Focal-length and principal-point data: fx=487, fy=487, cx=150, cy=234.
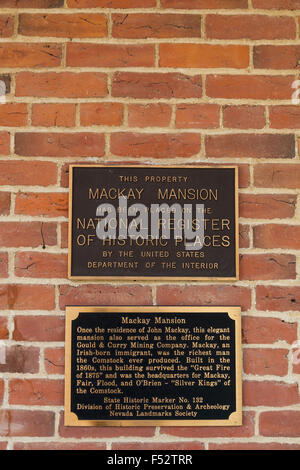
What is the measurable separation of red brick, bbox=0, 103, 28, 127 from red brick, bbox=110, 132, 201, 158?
345 millimetres

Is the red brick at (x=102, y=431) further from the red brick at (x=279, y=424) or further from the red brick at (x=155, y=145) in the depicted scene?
the red brick at (x=155, y=145)

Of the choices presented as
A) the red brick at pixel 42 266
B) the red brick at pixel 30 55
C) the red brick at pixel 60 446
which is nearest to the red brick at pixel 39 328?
the red brick at pixel 42 266

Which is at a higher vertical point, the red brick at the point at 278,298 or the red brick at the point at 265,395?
the red brick at the point at 278,298

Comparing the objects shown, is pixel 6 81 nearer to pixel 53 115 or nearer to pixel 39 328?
pixel 53 115

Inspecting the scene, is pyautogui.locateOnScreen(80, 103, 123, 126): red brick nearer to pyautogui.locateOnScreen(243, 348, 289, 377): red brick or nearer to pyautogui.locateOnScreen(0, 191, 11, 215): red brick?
pyautogui.locateOnScreen(0, 191, 11, 215): red brick

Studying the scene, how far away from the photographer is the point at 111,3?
185cm

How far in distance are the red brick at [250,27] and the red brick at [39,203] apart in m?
0.86

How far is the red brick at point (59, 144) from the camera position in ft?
5.98

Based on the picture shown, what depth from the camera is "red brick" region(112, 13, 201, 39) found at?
1.84 m

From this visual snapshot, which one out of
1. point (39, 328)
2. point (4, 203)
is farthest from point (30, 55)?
point (39, 328)

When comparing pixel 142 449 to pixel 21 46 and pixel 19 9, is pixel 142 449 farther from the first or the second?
pixel 19 9

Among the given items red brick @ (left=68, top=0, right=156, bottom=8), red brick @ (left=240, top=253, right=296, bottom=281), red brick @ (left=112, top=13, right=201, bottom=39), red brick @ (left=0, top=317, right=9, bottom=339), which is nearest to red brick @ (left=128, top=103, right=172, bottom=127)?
red brick @ (left=112, top=13, right=201, bottom=39)

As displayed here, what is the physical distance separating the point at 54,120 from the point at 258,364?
3.87ft

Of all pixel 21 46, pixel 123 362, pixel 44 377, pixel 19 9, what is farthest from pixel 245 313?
pixel 19 9
